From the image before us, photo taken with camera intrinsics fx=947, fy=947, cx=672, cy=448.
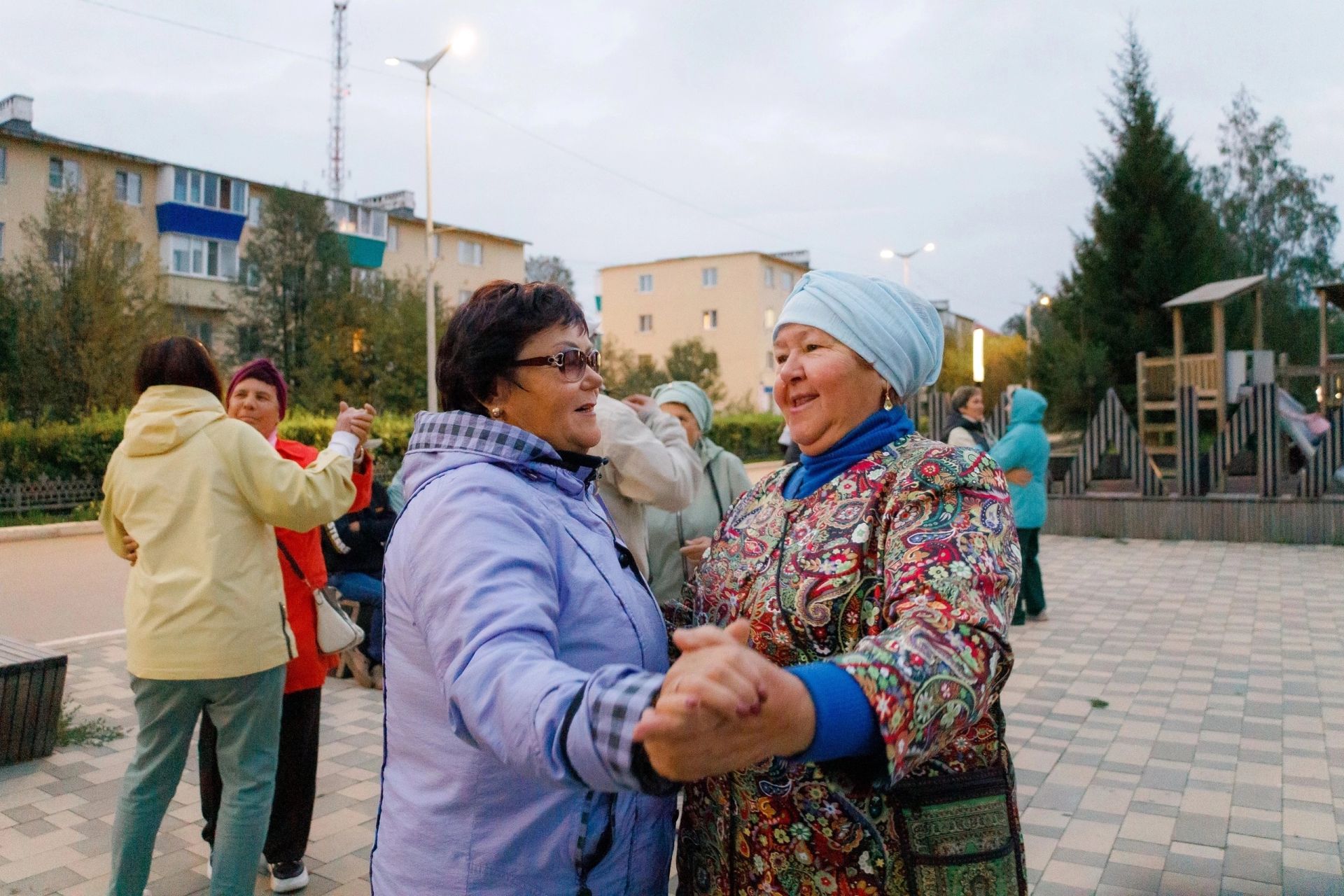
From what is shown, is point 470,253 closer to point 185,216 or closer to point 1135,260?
point 185,216

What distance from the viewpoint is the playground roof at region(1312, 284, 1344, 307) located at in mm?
16734

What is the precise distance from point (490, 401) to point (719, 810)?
34.6 inches

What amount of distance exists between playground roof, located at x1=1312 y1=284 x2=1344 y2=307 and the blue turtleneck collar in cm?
1851

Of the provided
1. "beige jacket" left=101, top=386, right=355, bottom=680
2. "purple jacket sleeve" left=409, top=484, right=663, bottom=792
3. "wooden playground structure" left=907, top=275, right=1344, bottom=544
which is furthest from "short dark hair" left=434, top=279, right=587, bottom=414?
"wooden playground structure" left=907, top=275, right=1344, bottom=544

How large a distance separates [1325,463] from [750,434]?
90.3ft

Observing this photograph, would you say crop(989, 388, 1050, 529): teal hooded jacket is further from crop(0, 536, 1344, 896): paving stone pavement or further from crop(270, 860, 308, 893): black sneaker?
crop(270, 860, 308, 893): black sneaker

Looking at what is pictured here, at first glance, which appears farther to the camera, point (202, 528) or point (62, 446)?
point (62, 446)

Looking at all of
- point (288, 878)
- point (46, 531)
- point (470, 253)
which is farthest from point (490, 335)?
point (470, 253)

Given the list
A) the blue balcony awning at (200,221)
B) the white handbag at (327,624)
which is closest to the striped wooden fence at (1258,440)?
the white handbag at (327,624)

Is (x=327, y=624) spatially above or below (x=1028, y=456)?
below

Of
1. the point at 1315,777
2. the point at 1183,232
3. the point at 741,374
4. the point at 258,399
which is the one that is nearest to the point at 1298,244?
the point at 1183,232

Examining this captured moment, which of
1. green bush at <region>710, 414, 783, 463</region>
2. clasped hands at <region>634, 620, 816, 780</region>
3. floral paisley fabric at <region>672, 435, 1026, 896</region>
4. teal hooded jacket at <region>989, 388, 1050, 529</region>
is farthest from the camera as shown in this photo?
green bush at <region>710, 414, 783, 463</region>

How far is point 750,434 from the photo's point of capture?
129 feet

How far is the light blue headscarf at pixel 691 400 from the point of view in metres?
4.88
